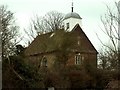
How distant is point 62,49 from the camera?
125 feet

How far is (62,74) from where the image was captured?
31.9 meters

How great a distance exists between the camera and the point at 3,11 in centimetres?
3509

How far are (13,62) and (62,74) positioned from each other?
5.98m

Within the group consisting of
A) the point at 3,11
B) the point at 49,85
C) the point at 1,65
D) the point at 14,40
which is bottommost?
the point at 49,85

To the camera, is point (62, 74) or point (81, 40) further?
point (81, 40)

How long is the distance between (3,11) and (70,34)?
8.38 m

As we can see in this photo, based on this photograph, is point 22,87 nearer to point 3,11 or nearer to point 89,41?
point 3,11

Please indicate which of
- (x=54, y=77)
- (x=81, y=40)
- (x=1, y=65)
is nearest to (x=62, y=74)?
(x=54, y=77)

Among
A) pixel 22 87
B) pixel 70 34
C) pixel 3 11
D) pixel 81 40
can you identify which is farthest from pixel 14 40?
pixel 81 40

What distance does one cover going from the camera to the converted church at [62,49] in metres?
37.9

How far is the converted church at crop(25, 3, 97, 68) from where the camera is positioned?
124 feet

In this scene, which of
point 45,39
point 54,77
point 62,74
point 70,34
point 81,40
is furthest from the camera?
point 81,40

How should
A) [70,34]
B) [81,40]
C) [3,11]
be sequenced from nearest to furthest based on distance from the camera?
[3,11] < [70,34] < [81,40]

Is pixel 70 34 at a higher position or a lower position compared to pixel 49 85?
higher
